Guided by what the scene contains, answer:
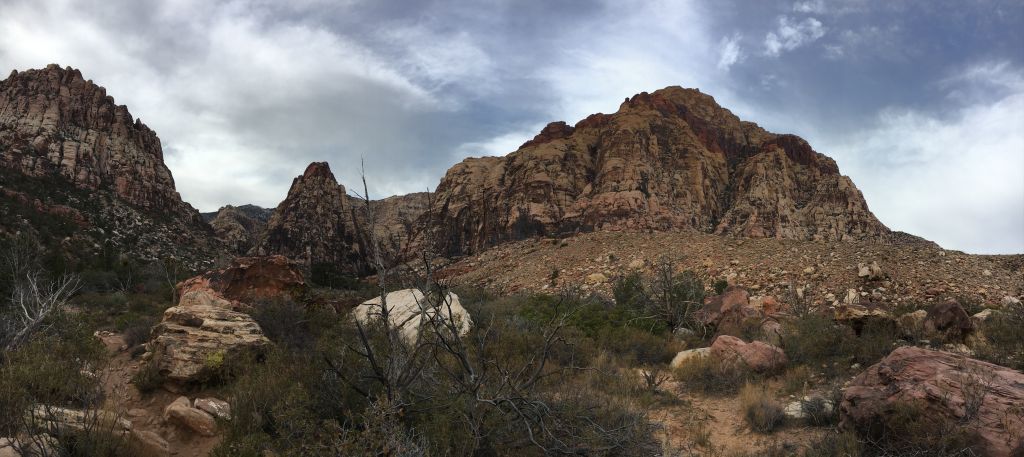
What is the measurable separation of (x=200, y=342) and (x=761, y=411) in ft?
24.2

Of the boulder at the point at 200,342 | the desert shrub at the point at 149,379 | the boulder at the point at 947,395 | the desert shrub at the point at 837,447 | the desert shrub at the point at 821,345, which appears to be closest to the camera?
the boulder at the point at 947,395

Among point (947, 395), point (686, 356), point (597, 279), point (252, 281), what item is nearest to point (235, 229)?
point (597, 279)

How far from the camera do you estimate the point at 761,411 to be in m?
5.78

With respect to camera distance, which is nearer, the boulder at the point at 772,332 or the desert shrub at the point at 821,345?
the desert shrub at the point at 821,345

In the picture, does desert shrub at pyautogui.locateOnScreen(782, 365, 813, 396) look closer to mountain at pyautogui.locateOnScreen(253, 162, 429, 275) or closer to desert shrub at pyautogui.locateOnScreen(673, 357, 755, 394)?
desert shrub at pyautogui.locateOnScreen(673, 357, 755, 394)

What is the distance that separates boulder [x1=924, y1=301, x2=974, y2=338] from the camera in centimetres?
796

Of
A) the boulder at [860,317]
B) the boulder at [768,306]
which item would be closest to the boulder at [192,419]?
the boulder at [860,317]

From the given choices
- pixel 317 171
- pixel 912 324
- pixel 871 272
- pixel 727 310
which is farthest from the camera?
pixel 317 171

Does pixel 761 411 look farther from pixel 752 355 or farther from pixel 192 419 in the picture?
pixel 192 419

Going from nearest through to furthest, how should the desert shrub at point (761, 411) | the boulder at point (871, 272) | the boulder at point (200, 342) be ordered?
the desert shrub at point (761, 411)
the boulder at point (200, 342)
the boulder at point (871, 272)

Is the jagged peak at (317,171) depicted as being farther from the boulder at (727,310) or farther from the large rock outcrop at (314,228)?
the boulder at (727,310)

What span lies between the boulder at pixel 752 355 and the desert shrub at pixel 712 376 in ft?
0.56

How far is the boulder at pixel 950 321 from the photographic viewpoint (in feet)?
26.1

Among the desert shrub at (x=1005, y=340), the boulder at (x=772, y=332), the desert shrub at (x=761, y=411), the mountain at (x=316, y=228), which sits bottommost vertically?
the desert shrub at (x=761, y=411)
